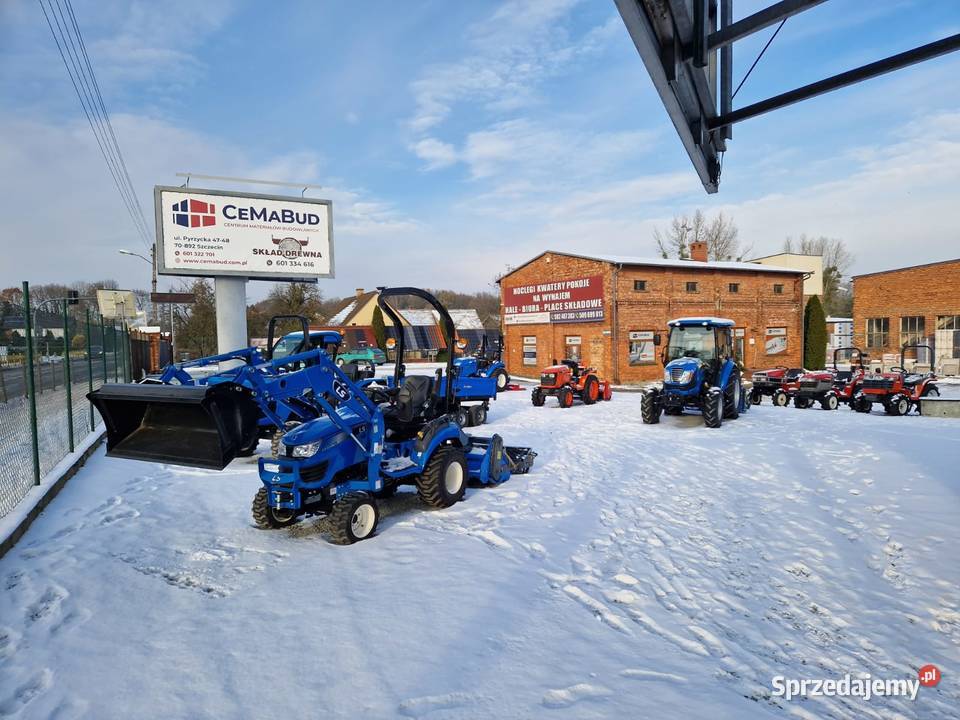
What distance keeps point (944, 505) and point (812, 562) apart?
2352 mm

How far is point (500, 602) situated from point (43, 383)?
679 centimetres

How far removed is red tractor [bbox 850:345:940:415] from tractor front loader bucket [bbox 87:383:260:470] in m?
15.2

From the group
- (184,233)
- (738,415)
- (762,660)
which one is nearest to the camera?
(762,660)

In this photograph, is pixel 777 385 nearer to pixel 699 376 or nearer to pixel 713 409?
Answer: pixel 699 376

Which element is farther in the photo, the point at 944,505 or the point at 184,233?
the point at 184,233

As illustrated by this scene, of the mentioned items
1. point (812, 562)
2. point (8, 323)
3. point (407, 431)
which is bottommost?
point (812, 562)

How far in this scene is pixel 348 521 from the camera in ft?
16.4

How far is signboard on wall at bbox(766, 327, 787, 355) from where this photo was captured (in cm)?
2767

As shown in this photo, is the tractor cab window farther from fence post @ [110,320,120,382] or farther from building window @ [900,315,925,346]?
building window @ [900,315,925,346]

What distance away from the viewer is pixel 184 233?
18.6 m

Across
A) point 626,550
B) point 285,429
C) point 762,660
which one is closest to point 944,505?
point 626,550

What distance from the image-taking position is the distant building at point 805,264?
42.3 metres

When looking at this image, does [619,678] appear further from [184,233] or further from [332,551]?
[184,233]

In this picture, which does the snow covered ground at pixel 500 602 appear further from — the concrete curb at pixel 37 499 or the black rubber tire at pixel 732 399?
the black rubber tire at pixel 732 399
